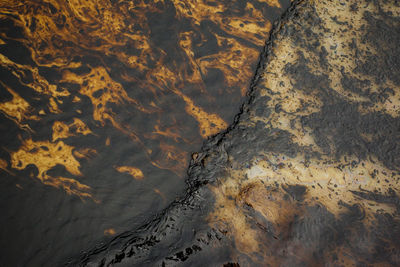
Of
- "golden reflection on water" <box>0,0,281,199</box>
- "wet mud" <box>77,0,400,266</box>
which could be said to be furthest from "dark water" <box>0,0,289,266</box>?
"wet mud" <box>77,0,400,266</box>

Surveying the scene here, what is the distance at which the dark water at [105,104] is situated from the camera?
134cm

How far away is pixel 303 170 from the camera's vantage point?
1.41m

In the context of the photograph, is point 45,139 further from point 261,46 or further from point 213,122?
point 261,46

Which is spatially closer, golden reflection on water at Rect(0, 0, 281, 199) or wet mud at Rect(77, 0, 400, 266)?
wet mud at Rect(77, 0, 400, 266)

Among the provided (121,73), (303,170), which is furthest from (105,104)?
(303,170)

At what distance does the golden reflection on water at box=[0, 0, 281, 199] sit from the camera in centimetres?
146

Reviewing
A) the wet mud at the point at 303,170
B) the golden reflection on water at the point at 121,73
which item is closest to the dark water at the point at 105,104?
the golden reflection on water at the point at 121,73

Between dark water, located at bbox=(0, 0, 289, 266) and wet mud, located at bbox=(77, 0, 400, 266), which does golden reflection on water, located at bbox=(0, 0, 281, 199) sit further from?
wet mud, located at bbox=(77, 0, 400, 266)

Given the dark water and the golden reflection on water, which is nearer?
the dark water

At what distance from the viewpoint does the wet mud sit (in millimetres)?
1294

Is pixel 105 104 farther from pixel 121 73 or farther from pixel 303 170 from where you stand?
pixel 303 170

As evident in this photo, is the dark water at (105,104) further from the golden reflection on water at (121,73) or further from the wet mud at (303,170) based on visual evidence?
the wet mud at (303,170)

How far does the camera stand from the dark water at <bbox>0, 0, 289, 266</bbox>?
134cm

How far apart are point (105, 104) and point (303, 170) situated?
1.01 meters
